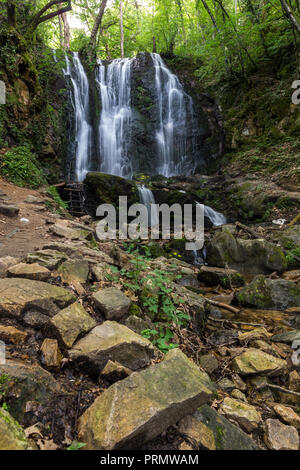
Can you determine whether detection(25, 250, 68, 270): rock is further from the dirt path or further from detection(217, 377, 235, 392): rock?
detection(217, 377, 235, 392): rock

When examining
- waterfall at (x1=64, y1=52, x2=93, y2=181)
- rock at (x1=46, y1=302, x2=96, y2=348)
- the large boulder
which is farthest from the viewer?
waterfall at (x1=64, y1=52, x2=93, y2=181)

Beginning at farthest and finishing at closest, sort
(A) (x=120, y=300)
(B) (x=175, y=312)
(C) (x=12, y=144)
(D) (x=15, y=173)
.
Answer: (C) (x=12, y=144)
(D) (x=15, y=173)
(B) (x=175, y=312)
(A) (x=120, y=300)

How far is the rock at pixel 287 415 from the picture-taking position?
1970 millimetres

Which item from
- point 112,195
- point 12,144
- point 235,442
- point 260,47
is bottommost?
point 235,442

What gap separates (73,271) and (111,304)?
0.67m

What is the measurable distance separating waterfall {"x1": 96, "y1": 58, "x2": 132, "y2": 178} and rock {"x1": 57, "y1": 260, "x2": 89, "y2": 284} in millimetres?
10885

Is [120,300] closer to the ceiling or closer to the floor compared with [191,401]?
closer to the ceiling

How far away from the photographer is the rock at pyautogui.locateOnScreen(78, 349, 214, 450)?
1.16 meters

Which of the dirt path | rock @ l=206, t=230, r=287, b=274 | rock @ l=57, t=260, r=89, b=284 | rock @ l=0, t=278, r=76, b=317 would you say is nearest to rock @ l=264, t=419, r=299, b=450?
rock @ l=0, t=278, r=76, b=317

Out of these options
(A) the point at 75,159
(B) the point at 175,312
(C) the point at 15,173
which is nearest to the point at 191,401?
(B) the point at 175,312

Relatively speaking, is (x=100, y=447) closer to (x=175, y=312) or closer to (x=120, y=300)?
(x=120, y=300)

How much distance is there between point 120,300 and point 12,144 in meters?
8.16

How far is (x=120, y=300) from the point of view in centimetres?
237

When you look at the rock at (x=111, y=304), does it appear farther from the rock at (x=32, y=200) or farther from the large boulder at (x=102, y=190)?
the large boulder at (x=102, y=190)
